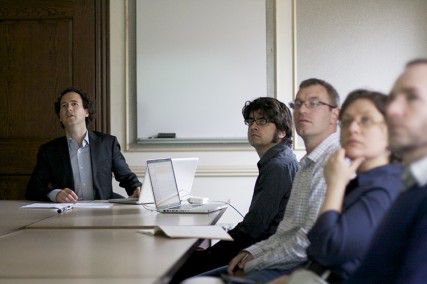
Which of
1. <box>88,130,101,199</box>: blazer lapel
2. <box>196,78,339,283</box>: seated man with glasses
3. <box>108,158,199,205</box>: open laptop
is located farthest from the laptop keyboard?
<box>196,78,339,283</box>: seated man with glasses

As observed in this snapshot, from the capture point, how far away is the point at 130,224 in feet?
8.55

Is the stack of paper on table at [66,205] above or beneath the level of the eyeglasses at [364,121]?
beneath

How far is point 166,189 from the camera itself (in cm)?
316

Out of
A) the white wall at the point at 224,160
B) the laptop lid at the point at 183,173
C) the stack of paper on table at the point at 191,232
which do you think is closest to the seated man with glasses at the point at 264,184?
the stack of paper on table at the point at 191,232

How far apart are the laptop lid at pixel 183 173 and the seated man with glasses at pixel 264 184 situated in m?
0.55

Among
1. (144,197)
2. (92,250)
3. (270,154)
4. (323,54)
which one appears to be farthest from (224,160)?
(92,250)

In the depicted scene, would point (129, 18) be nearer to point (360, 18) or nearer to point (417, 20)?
point (360, 18)

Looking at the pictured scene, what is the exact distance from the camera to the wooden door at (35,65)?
490 centimetres

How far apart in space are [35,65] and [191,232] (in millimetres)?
3109

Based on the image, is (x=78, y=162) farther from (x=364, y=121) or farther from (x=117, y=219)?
(x=364, y=121)

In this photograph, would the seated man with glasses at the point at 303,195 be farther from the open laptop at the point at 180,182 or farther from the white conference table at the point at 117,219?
the open laptop at the point at 180,182

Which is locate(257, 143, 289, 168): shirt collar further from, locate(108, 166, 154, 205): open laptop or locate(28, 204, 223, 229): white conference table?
locate(108, 166, 154, 205): open laptop

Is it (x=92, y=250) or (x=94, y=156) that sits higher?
(x=94, y=156)

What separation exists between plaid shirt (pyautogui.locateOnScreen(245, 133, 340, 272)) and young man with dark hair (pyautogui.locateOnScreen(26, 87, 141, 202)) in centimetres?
180
